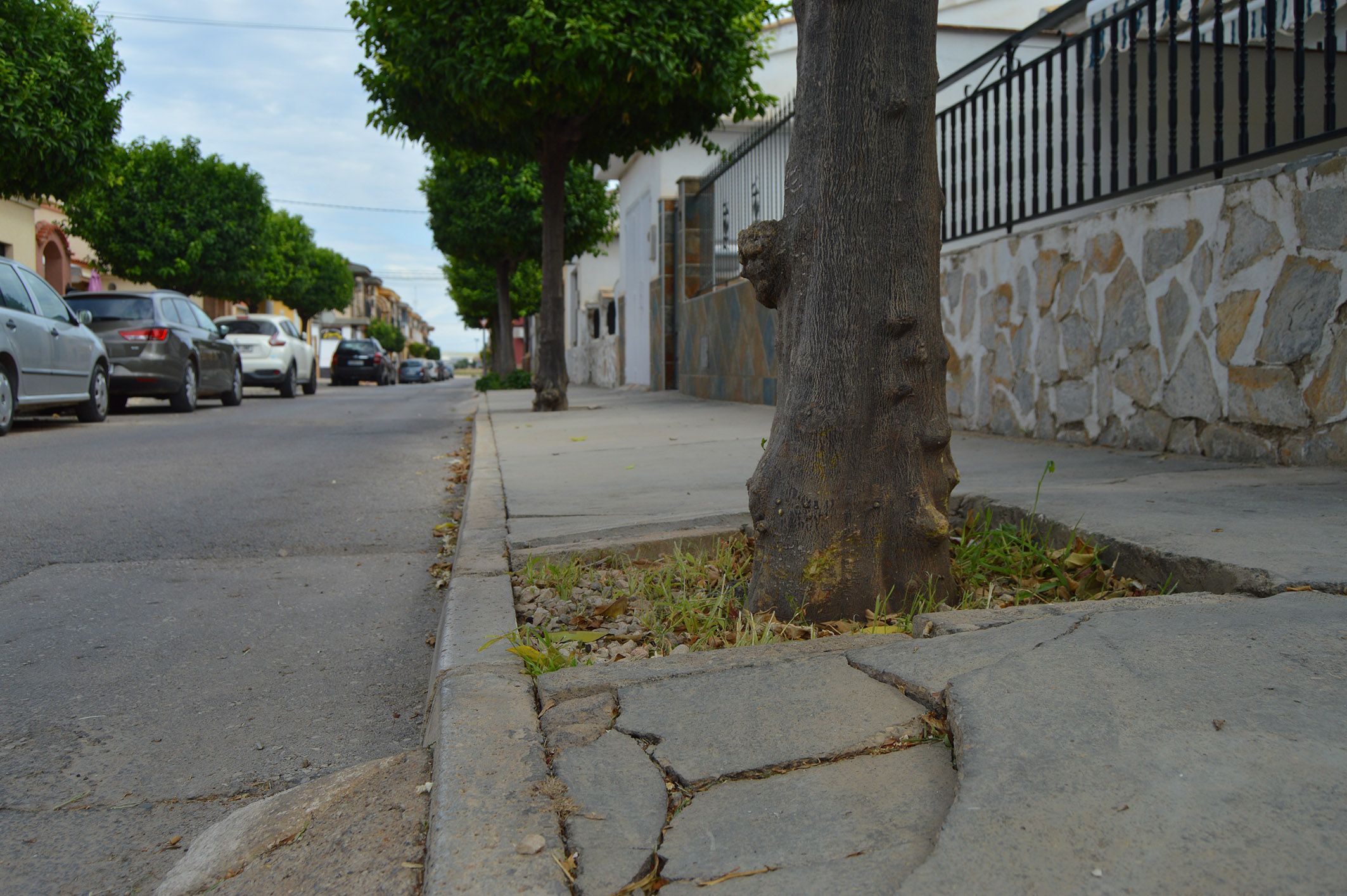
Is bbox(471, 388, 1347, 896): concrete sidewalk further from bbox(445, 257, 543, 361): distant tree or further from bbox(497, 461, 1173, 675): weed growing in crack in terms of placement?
bbox(445, 257, 543, 361): distant tree

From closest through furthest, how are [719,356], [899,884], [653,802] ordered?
[899,884] < [653,802] < [719,356]

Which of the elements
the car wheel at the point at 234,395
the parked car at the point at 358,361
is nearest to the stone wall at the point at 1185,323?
the car wheel at the point at 234,395

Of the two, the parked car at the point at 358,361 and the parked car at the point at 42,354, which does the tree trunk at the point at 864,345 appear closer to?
the parked car at the point at 42,354

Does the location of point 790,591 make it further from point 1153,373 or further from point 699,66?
point 699,66

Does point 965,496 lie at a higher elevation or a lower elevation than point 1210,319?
lower

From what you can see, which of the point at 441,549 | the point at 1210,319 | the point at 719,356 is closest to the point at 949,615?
the point at 441,549

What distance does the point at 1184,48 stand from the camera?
7117 millimetres

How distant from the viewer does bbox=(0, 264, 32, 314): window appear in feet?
30.5

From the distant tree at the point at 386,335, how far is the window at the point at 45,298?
7445 cm

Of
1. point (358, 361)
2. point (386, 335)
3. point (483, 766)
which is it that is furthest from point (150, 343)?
point (386, 335)

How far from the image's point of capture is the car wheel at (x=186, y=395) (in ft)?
43.2

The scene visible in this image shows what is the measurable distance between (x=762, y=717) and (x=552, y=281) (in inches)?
395

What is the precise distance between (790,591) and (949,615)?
0.42 meters

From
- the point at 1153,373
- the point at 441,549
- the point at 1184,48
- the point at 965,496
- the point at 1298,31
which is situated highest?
the point at 1184,48
